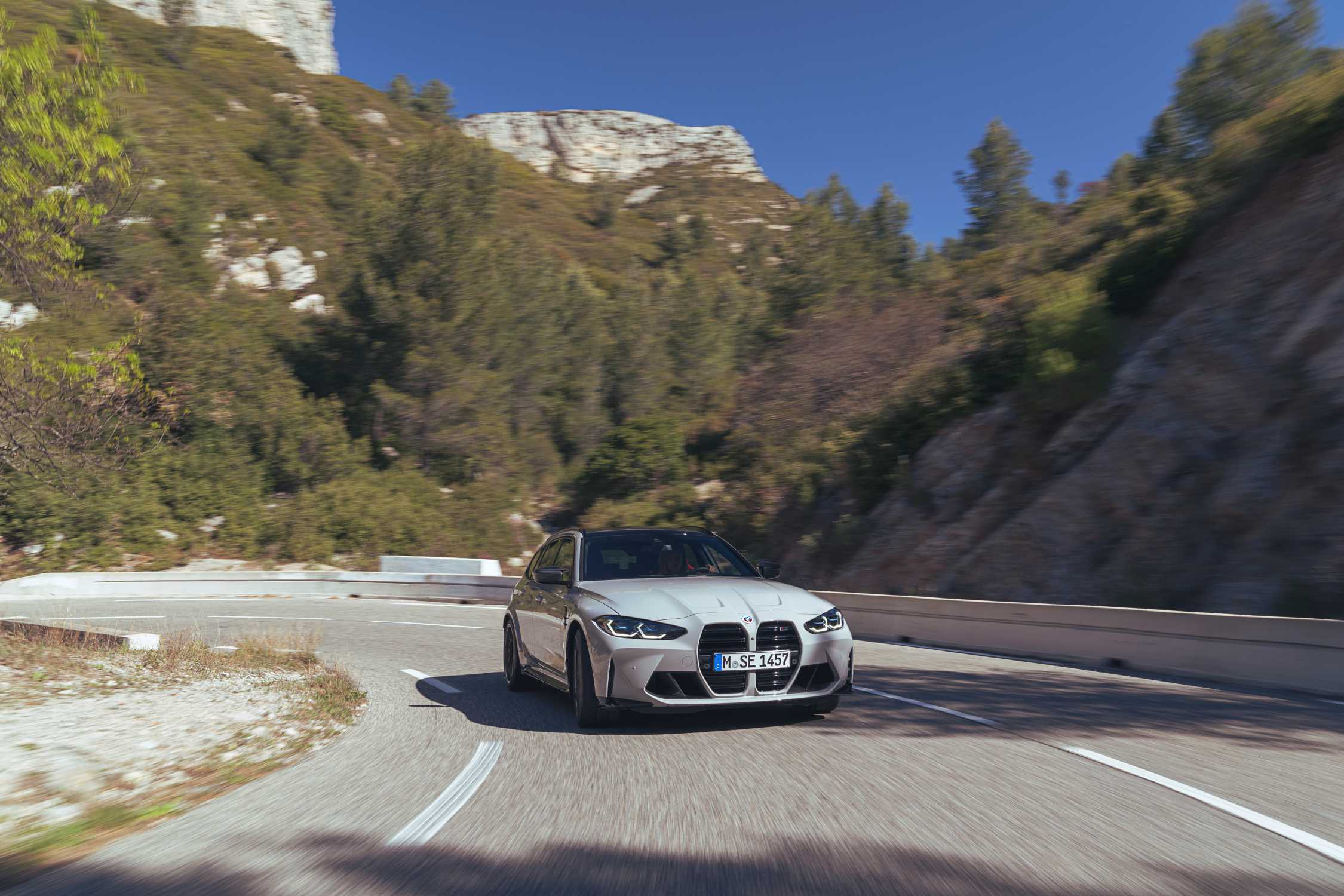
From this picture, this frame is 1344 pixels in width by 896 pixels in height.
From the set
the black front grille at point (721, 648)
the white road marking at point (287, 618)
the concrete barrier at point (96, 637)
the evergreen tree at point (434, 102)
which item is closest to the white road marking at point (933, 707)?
the black front grille at point (721, 648)

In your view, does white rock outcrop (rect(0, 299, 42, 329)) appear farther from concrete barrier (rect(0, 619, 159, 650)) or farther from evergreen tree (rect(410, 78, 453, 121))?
evergreen tree (rect(410, 78, 453, 121))

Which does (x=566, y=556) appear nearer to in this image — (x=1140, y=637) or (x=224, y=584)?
(x=1140, y=637)

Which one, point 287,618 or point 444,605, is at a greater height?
point 444,605

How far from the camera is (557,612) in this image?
8.73 metres

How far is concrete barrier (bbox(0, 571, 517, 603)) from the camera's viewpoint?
93.6ft

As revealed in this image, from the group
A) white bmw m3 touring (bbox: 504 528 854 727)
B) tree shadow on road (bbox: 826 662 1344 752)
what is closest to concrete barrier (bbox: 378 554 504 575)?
tree shadow on road (bbox: 826 662 1344 752)

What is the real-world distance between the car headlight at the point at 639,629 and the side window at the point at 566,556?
146 centimetres

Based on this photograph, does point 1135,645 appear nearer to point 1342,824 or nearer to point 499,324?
point 1342,824

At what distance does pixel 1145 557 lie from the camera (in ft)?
63.4

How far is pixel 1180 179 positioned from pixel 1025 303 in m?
5.10

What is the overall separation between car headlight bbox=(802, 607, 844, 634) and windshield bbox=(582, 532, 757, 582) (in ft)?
3.79

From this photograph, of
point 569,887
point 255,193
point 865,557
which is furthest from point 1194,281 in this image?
point 255,193

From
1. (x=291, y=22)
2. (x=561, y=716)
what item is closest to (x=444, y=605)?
(x=561, y=716)

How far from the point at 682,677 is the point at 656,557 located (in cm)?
188
